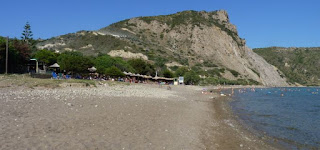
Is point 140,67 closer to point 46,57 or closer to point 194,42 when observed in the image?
point 46,57

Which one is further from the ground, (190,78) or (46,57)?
(46,57)

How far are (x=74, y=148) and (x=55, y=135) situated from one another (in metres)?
1.13

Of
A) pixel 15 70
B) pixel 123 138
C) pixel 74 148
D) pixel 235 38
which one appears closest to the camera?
pixel 74 148

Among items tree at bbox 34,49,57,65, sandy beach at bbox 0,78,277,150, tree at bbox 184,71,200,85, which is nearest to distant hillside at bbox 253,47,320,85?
tree at bbox 184,71,200,85

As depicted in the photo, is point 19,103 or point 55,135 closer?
point 55,135

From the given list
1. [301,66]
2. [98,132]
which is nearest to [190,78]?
[98,132]

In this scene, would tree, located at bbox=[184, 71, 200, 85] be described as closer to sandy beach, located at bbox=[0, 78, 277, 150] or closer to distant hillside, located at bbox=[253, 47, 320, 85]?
sandy beach, located at bbox=[0, 78, 277, 150]

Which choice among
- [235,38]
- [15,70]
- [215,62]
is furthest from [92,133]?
[235,38]

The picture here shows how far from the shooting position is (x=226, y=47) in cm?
12044

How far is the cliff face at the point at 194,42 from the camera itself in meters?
110

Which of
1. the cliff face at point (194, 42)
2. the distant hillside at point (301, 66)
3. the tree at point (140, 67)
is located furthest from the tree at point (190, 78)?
the distant hillside at point (301, 66)

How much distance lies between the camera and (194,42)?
121375 mm

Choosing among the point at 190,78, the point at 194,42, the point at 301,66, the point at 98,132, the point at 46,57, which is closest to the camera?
the point at 98,132

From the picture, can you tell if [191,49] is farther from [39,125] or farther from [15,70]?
[39,125]
